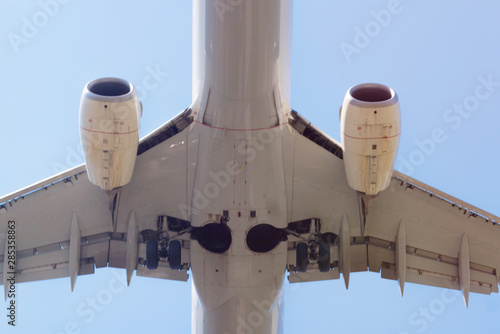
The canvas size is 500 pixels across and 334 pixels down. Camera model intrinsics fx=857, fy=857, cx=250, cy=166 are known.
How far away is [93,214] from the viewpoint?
58.3 ft

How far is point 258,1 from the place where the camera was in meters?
A: 15.3

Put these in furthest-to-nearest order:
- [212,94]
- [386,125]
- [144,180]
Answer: [144,180] < [212,94] < [386,125]

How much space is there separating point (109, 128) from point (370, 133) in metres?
4.62

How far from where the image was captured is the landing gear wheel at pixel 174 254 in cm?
1780

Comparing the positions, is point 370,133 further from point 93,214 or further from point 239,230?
point 93,214

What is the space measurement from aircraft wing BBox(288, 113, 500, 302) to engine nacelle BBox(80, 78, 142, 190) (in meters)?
3.55

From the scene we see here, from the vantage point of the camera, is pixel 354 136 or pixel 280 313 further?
pixel 280 313

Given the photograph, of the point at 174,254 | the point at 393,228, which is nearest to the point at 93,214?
the point at 174,254

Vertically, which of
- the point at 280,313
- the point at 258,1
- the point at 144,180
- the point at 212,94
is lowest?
the point at 280,313

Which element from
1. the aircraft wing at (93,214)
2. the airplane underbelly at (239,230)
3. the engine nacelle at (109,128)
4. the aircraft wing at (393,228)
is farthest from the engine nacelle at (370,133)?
the engine nacelle at (109,128)

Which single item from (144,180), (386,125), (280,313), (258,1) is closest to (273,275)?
(280,313)

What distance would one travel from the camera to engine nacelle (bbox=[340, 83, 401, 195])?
49.3 feet

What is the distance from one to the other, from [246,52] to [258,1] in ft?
3.11

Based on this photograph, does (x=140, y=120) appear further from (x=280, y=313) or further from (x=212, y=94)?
(x=280, y=313)
